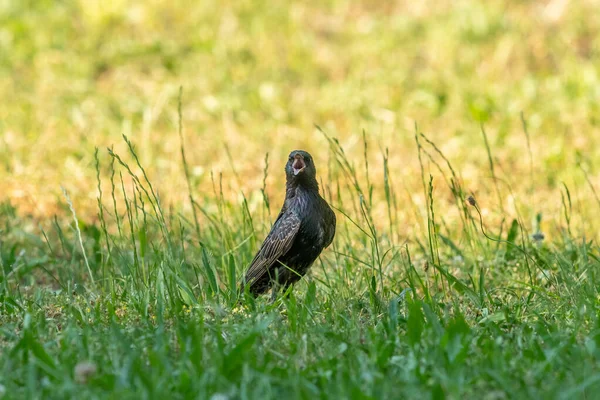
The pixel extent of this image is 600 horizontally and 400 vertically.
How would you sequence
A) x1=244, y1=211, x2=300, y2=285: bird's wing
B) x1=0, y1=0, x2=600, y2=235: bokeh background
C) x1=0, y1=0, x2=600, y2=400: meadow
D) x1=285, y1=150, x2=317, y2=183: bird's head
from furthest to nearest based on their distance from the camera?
x1=0, y1=0, x2=600, y2=235: bokeh background < x1=285, y1=150, x2=317, y2=183: bird's head < x1=244, y1=211, x2=300, y2=285: bird's wing < x1=0, y1=0, x2=600, y2=400: meadow

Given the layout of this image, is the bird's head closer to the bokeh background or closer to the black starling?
the black starling

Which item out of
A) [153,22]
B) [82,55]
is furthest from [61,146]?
[153,22]

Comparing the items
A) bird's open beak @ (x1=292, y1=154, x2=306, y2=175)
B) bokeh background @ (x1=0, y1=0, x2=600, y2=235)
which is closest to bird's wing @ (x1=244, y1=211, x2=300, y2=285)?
bird's open beak @ (x1=292, y1=154, x2=306, y2=175)

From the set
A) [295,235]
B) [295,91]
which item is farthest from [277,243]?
[295,91]

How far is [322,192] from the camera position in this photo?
245 inches

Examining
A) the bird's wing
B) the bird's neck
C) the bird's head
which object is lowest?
the bird's wing

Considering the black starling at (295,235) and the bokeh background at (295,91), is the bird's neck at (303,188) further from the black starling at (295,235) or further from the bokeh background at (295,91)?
the bokeh background at (295,91)

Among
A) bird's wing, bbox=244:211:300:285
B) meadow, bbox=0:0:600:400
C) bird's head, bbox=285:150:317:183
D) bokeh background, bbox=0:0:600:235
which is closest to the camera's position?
meadow, bbox=0:0:600:400

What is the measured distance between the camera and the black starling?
15.5 ft

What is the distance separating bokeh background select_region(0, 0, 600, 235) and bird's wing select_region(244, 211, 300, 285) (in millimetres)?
1781

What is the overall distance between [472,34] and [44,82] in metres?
4.51

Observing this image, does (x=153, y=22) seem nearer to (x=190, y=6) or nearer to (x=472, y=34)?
(x=190, y=6)

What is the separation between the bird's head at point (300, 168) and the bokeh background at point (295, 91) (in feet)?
5.45

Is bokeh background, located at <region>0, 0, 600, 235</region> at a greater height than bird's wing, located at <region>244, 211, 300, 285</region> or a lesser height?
greater
